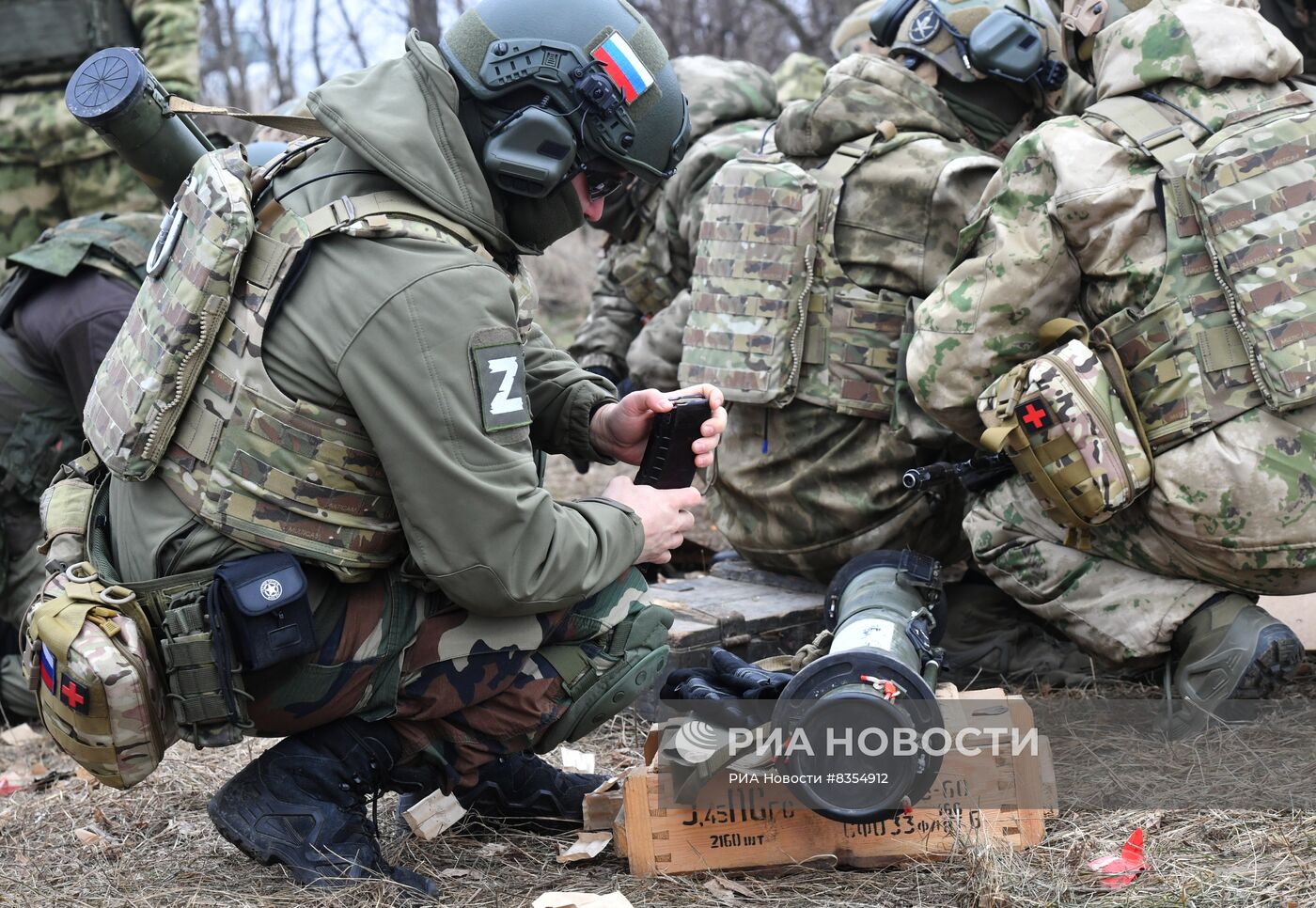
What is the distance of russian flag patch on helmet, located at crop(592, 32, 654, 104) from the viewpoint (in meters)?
2.94

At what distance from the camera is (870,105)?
4.61 meters

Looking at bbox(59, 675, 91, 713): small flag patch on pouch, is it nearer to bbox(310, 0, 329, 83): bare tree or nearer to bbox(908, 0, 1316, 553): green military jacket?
bbox(908, 0, 1316, 553): green military jacket

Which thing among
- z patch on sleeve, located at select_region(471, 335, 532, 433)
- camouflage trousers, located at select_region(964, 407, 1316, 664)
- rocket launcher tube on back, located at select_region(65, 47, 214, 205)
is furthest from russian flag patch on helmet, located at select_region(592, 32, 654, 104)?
camouflage trousers, located at select_region(964, 407, 1316, 664)

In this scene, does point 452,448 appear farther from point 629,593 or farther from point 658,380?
point 658,380

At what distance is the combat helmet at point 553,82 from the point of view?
2.87m

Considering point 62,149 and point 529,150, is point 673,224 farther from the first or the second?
point 529,150

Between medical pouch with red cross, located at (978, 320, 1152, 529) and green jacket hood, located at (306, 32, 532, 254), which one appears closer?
green jacket hood, located at (306, 32, 532, 254)

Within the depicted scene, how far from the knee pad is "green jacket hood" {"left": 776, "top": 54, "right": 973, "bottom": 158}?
2.16 metres

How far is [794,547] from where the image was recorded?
4.92 m

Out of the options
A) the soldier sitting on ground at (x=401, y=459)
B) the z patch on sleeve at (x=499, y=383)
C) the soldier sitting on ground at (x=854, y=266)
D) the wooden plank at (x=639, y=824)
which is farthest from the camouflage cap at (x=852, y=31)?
the wooden plank at (x=639, y=824)

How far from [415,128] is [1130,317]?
6.80ft

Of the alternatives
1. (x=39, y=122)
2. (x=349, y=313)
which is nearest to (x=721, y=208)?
(x=349, y=313)

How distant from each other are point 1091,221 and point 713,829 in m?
1.93

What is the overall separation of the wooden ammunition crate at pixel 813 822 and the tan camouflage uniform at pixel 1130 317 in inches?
42.0
